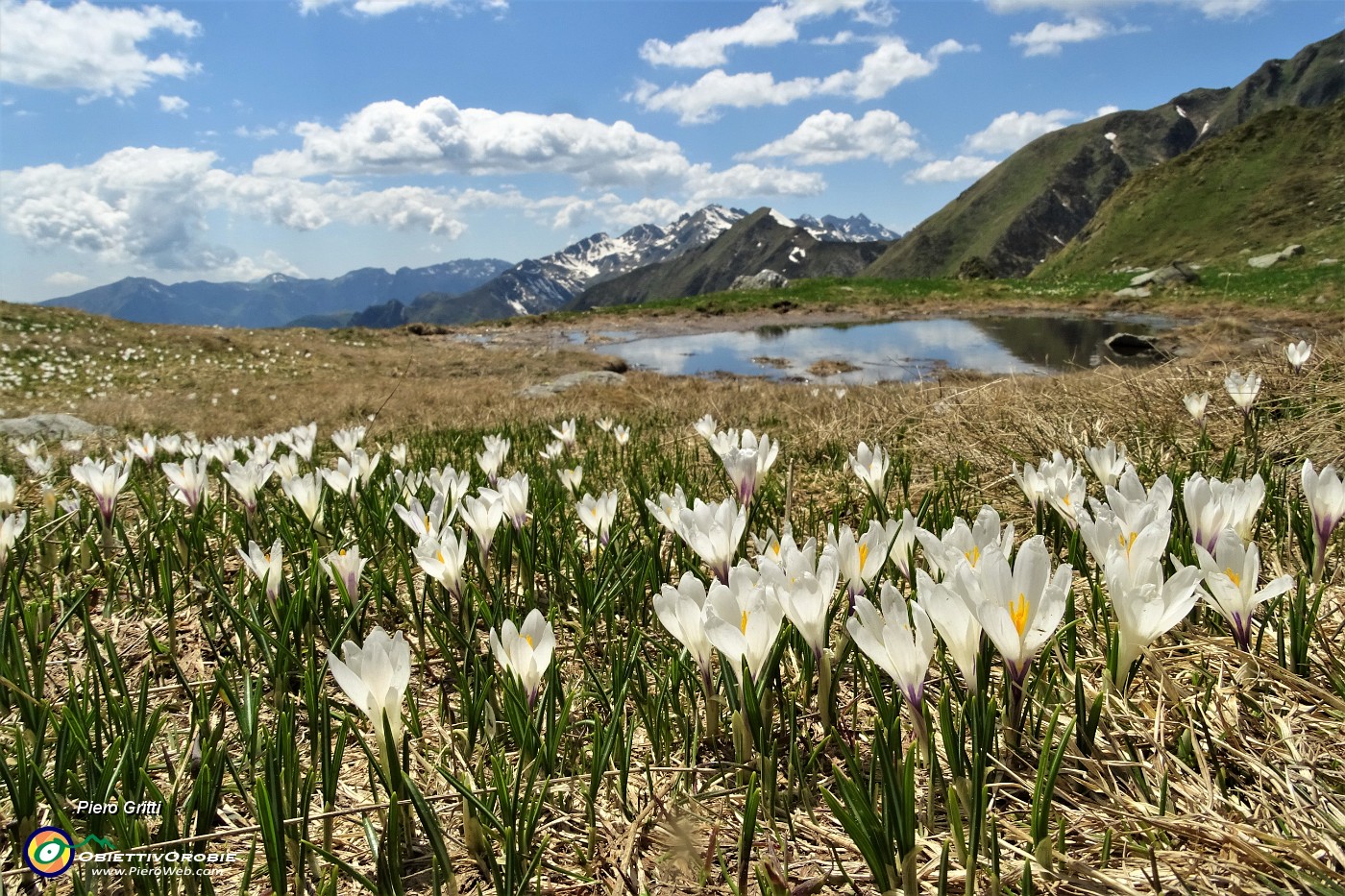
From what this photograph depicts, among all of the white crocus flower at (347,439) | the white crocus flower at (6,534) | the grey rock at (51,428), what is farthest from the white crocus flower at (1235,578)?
the grey rock at (51,428)

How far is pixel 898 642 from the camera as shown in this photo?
128cm

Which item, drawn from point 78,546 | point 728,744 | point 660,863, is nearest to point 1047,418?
point 728,744

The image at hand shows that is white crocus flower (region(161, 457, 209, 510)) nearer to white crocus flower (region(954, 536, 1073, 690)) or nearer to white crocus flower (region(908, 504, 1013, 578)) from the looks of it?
white crocus flower (region(908, 504, 1013, 578))

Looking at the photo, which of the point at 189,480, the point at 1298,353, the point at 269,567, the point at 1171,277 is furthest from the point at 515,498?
the point at 1171,277

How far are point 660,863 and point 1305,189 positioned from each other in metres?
73.6

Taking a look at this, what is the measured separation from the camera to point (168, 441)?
4.66 meters

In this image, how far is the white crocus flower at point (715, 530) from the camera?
1.91m

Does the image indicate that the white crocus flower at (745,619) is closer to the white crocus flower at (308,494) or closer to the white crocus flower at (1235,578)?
the white crocus flower at (1235,578)

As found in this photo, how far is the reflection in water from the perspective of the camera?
1633 centimetres

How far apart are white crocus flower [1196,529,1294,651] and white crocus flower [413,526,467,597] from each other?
1.71 metres

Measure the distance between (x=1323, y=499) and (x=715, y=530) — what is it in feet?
5.03

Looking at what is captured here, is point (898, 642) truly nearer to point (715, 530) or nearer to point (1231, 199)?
point (715, 530)

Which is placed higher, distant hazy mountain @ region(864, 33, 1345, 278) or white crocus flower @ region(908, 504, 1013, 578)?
distant hazy mountain @ region(864, 33, 1345, 278)

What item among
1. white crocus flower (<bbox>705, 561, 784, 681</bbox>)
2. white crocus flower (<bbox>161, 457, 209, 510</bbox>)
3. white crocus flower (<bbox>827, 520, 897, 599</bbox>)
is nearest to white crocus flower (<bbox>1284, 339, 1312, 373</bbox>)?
white crocus flower (<bbox>827, 520, 897, 599</bbox>)
